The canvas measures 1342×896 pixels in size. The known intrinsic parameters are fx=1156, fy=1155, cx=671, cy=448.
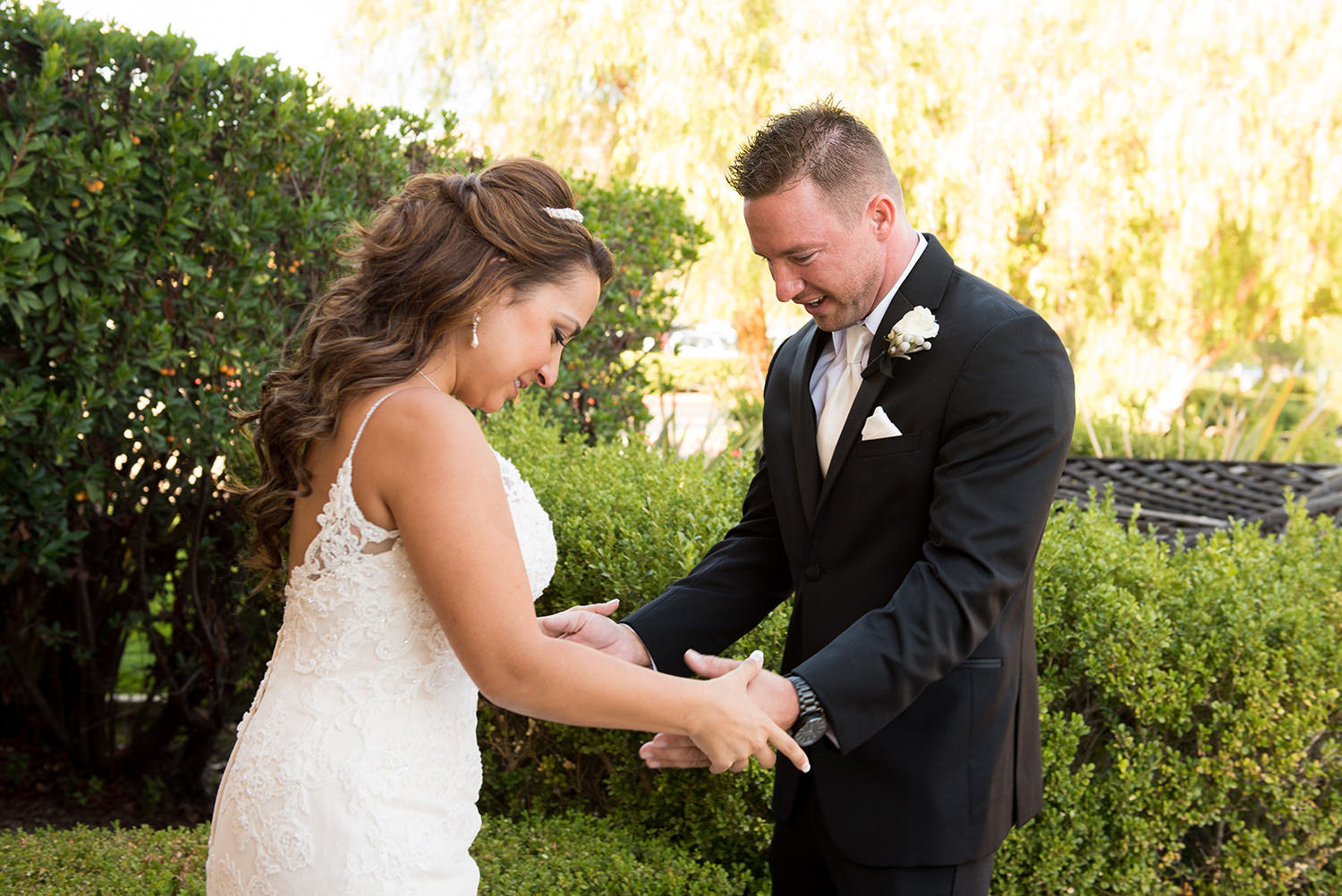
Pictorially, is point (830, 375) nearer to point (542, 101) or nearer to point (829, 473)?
point (829, 473)

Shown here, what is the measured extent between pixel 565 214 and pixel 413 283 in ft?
1.10

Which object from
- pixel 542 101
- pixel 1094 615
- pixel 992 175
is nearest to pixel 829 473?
pixel 1094 615

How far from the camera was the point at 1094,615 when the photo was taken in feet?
11.3

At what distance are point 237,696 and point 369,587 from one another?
3602mm

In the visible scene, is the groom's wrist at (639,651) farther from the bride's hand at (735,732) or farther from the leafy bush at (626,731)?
the leafy bush at (626,731)

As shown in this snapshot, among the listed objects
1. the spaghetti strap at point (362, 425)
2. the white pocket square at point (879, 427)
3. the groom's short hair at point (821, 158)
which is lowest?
the spaghetti strap at point (362, 425)

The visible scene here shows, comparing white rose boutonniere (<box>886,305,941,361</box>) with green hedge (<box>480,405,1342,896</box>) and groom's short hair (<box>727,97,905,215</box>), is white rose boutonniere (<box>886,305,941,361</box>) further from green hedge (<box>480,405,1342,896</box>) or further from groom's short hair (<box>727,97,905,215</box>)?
green hedge (<box>480,405,1342,896</box>)

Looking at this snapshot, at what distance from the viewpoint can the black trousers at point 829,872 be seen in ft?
7.78

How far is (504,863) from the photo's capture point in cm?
321

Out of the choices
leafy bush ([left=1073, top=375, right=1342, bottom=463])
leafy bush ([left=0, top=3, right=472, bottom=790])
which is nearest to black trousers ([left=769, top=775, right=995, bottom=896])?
leafy bush ([left=0, top=3, right=472, bottom=790])

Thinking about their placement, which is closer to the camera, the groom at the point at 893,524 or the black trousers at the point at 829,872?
the groom at the point at 893,524

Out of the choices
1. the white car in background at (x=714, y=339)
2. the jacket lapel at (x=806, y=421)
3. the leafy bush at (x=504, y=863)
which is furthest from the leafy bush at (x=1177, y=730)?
the white car in background at (x=714, y=339)

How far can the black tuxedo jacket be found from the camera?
2.26m

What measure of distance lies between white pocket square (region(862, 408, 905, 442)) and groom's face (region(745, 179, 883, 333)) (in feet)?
0.94
